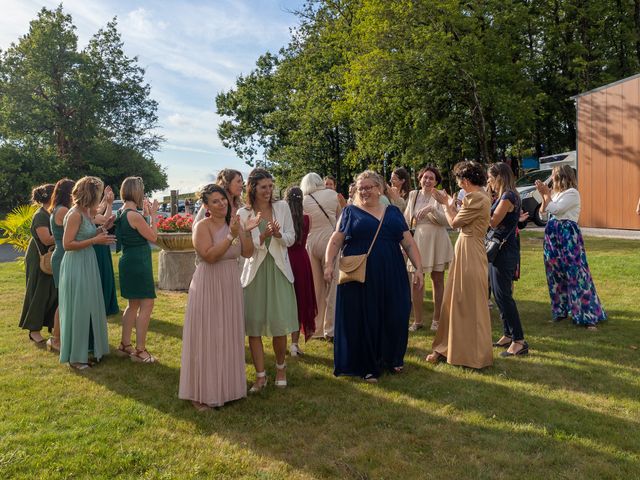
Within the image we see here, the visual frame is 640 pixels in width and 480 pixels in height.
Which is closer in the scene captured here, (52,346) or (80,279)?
(80,279)

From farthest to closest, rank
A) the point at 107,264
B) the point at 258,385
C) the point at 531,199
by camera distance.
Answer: the point at 531,199
the point at 107,264
the point at 258,385

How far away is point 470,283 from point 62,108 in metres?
39.0

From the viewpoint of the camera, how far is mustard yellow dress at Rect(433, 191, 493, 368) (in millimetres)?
4910

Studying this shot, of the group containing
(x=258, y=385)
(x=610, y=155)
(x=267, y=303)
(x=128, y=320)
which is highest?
(x=610, y=155)

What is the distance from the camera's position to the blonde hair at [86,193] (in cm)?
509

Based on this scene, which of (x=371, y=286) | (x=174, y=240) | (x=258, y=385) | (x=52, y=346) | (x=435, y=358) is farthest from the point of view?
(x=174, y=240)

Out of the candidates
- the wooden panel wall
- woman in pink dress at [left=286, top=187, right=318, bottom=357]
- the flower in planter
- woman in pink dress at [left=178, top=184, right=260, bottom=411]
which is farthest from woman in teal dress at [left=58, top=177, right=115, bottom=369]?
the wooden panel wall

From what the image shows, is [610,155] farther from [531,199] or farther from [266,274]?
[266,274]

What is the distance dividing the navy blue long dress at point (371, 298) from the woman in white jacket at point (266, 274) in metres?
0.56

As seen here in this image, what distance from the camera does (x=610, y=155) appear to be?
16.0 meters

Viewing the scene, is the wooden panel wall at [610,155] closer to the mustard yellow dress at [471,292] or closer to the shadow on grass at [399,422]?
the mustard yellow dress at [471,292]

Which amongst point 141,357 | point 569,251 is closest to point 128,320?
point 141,357

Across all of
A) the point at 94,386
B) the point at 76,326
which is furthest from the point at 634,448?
the point at 76,326

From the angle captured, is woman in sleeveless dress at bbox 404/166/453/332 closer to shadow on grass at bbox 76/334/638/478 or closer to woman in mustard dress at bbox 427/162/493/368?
woman in mustard dress at bbox 427/162/493/368
